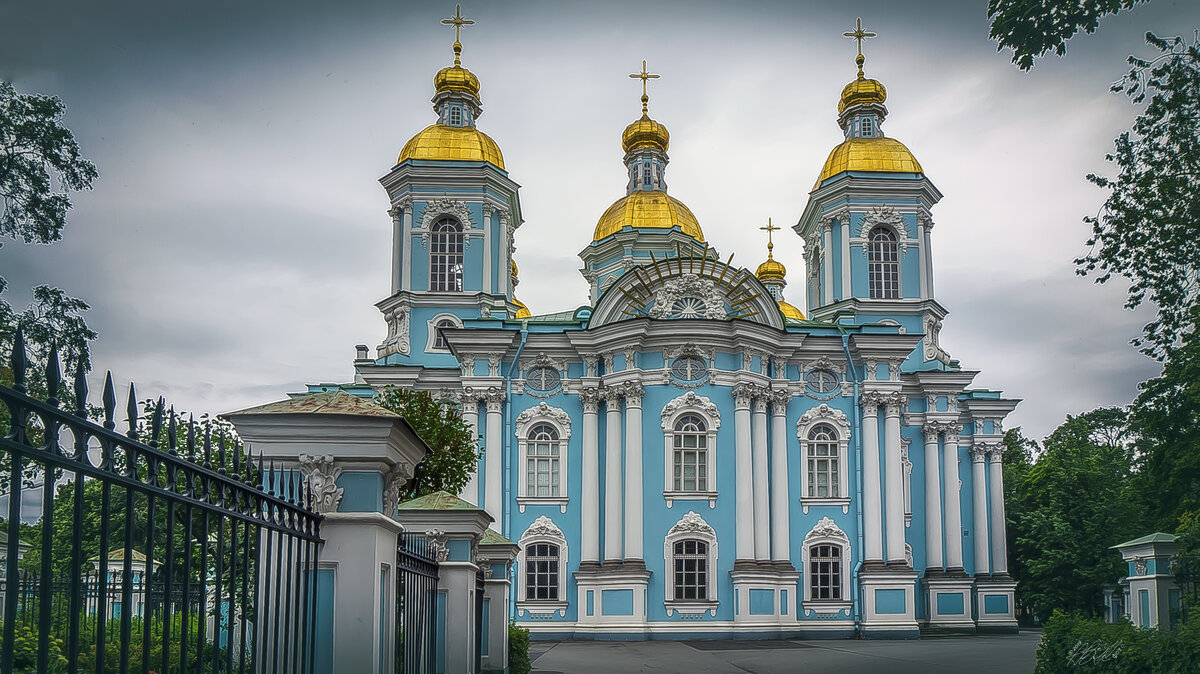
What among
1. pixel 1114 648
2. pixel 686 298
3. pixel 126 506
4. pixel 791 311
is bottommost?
pixel 1114 648

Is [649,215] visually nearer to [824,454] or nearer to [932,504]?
[824,454]

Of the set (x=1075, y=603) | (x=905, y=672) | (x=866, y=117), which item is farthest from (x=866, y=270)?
(x=905, y=672)

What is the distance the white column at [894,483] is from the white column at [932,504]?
3112 mm

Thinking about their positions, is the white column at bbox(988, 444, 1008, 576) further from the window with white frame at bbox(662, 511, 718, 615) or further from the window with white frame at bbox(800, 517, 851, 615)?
the window with white frame at bbox(662, 511, 718, 615)

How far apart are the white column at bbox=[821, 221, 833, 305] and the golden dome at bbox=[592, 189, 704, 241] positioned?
4.45m

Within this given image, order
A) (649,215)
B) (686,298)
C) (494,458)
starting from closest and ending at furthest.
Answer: (686,298) < (494,458) < (649,215)

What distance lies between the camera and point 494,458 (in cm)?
3061

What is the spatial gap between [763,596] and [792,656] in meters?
6.84

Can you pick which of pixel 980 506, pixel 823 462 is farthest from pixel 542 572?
pixel 980 506

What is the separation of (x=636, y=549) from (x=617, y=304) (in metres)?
6.41

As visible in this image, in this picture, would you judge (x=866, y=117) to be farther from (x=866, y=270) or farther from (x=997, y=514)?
(x=997, y=514)

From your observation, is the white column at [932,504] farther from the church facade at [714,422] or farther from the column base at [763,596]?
the column base at [763,596]

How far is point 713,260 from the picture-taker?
98.3ft

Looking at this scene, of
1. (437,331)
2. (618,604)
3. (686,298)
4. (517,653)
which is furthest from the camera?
(437,331)
